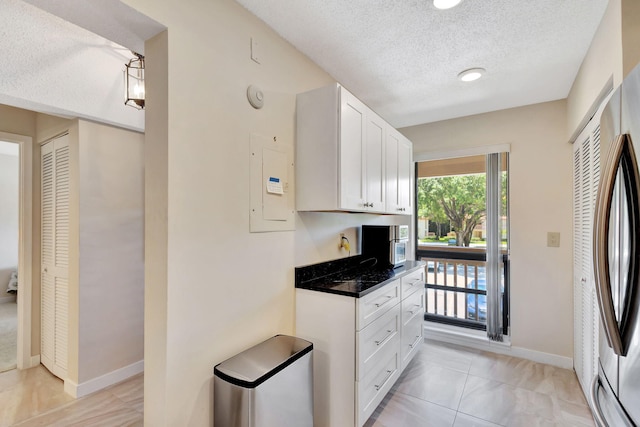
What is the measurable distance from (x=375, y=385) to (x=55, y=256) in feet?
9.33

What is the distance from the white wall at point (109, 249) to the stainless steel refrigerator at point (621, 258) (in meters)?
3.05

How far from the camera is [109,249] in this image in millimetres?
2504

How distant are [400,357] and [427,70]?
2.27 metres

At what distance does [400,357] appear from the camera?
2396 mm

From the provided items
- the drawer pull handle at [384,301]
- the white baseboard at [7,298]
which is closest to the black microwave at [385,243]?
the drawer pull handle at [384,301]

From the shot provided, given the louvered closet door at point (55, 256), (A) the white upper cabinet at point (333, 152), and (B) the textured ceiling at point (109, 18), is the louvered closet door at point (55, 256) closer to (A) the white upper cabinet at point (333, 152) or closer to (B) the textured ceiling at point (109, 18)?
(B) the textured ceiling at point (109, 18)

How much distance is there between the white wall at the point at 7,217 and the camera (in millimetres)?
5051

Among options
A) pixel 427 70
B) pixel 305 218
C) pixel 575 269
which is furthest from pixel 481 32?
pixel 575 269

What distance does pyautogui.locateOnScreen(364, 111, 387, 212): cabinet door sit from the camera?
2.22 metres

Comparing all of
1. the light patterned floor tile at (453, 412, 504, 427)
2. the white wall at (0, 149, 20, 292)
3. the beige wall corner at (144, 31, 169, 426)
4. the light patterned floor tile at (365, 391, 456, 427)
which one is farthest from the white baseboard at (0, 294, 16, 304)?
the light patterned floor tile at (453, 412, 504, 427)

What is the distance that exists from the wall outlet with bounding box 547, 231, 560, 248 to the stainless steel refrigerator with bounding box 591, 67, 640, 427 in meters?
2.15

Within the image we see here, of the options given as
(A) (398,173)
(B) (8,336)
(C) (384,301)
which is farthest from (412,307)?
(B) (8,336)

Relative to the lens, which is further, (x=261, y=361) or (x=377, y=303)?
(x=377, y=303)

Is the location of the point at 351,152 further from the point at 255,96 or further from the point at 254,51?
the point at 254,51
